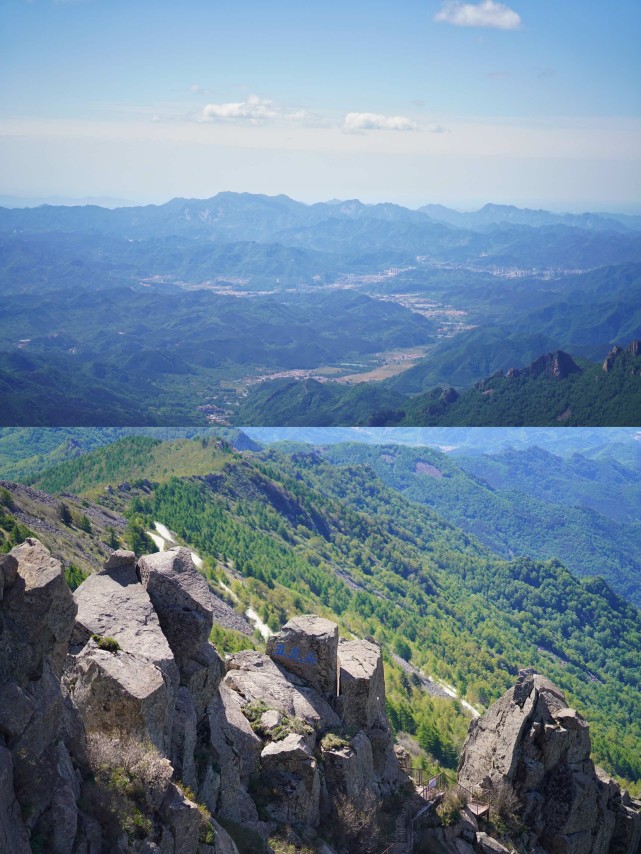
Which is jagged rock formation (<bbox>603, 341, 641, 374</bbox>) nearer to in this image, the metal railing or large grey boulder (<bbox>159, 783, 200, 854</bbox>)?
the metal railing

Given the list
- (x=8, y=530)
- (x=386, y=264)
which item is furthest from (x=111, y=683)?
(x=386, y=264)

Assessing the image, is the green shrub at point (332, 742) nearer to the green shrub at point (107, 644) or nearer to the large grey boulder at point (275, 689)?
the large grey boulder at point (275, 689)

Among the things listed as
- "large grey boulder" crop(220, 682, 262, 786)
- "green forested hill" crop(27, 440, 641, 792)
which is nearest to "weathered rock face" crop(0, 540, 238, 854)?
"large grey boulder" crop(220, 682, 262, 786)

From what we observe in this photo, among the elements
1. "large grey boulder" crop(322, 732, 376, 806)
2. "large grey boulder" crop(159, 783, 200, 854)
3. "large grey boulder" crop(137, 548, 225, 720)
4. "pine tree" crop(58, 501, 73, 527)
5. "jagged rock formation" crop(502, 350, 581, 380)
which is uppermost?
"jagged rock formation" crop(502, 350, 581, 380)

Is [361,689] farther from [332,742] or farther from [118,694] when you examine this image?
[118,694]

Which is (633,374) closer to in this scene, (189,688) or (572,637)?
(189,688)

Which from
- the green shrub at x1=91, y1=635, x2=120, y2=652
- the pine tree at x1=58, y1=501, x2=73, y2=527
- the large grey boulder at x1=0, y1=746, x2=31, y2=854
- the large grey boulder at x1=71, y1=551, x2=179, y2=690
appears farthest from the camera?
the pine tree at x1=58, y1=501, x2=73, y2=527

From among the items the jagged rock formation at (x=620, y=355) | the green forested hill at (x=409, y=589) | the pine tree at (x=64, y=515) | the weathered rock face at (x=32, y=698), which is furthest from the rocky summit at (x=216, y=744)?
the pine tree at (x=64, y=515)
